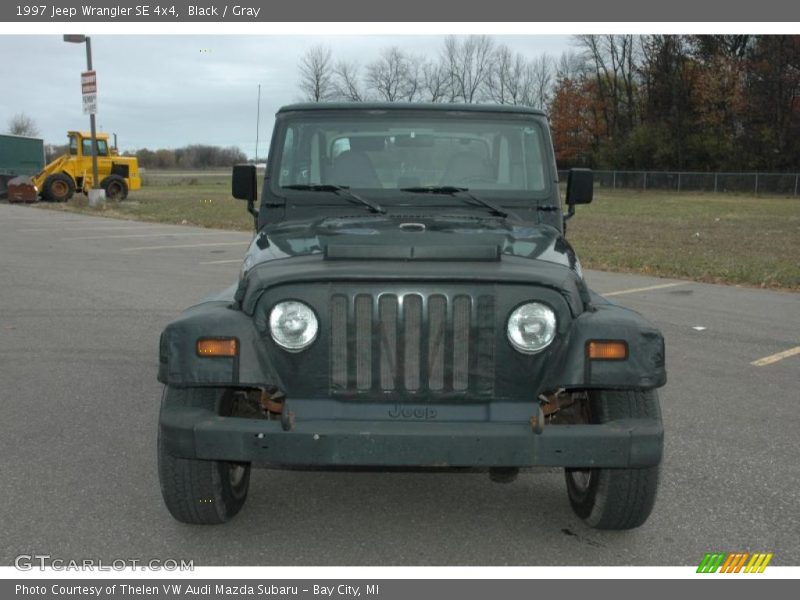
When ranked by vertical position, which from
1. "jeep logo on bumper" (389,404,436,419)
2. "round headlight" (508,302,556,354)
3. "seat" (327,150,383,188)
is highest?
"seat" (327,150,383,188)

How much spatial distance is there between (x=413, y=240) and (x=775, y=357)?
457 centimetres

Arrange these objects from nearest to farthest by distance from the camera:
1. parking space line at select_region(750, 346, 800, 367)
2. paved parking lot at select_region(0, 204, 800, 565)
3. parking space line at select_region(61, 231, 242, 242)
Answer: paved parking lot at select_region(0, 204, 800, 565)
parking space line at select_region(750, 346, 800, 367)
parking space line at select_region(61, 231, 242, 242)

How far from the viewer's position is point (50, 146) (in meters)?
75.4

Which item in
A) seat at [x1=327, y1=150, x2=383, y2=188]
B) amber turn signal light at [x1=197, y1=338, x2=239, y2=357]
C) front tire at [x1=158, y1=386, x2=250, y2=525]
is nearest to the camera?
amber turn signal light at [x1=197, y1=338, x2=239, y2=357]

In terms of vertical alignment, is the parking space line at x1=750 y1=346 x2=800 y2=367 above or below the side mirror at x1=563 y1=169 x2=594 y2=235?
below

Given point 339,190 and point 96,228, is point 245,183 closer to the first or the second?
point 339,190

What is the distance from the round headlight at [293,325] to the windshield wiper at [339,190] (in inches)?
53.4

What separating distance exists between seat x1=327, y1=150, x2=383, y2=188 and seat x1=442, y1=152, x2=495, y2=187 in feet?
1.34

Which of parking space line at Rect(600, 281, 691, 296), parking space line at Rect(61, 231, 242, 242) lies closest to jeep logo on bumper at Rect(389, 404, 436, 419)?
parking space line at Rect(600, 281, 691, 296)

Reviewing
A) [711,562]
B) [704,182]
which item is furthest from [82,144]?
[704,182]

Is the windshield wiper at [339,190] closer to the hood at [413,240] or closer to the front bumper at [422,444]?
the hood at [413,240]

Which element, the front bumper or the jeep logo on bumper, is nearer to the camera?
the front bumper

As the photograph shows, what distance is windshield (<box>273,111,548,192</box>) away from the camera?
15.1 feet

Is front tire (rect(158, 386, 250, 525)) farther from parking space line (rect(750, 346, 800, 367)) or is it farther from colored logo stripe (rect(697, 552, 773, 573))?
parking space line (rect(750, 346, 800, 367))
